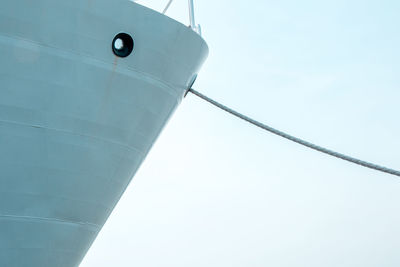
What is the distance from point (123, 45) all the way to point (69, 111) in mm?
1242

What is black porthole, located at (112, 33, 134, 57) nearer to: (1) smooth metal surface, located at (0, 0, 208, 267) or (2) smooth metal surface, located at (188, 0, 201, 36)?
(1) smooth metal surface, located at (0, 0, 208, 267)

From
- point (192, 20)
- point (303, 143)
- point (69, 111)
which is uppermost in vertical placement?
point (192, 20)

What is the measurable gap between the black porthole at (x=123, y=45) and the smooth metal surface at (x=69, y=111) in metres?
0.08

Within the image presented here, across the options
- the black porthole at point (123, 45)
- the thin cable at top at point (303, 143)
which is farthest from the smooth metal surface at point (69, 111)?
the thin cable at top at point (303, 143)

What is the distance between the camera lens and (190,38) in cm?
979

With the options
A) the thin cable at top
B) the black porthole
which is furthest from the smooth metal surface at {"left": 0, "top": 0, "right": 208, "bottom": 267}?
the thin cable at top

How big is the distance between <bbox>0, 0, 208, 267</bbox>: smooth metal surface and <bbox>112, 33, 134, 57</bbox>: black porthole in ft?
0.26

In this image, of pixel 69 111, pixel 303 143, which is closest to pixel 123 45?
pixel 69 111

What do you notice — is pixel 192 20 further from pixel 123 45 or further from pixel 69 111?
pixel 69 111

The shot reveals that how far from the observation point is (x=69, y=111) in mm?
8516

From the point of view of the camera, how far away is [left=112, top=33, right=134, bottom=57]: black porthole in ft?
28.7

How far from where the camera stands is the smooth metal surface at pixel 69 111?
8.06 metres

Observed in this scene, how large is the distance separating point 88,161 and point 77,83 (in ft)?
3.82

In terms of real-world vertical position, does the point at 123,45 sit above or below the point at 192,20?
below
